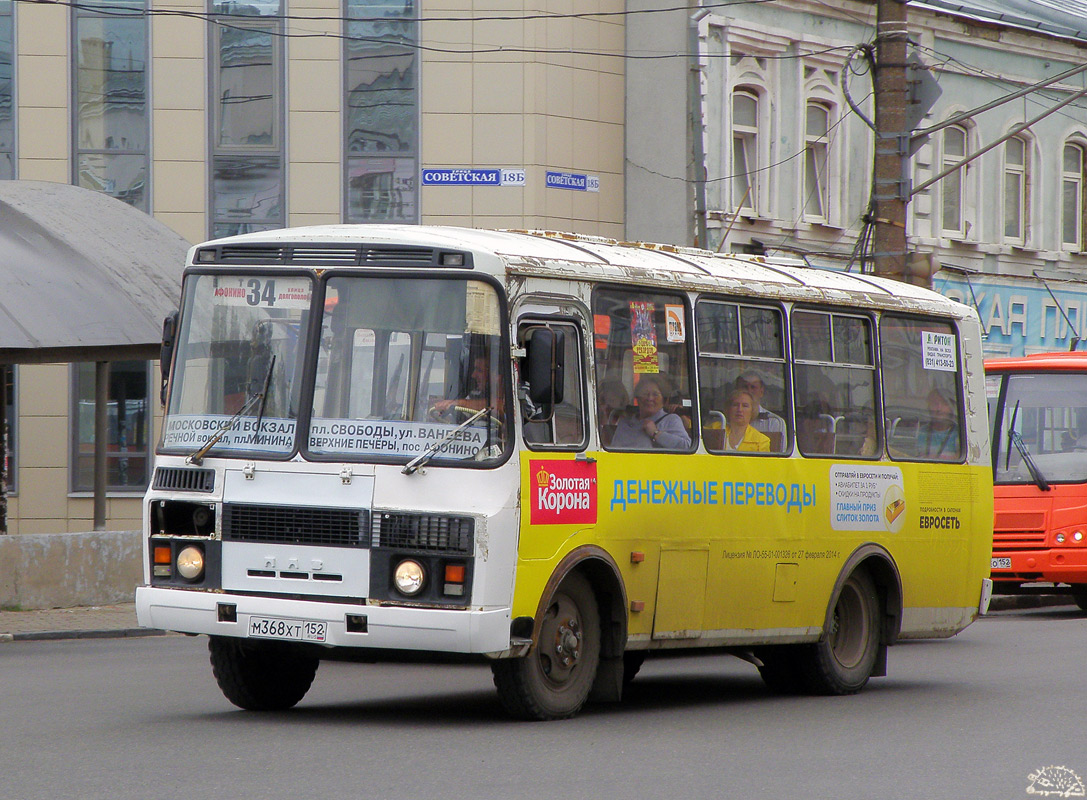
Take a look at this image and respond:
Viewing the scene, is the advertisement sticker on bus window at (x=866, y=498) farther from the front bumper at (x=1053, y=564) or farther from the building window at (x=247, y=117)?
the building window at (x=247, y=117)

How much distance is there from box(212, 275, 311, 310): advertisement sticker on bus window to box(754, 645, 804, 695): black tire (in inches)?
164

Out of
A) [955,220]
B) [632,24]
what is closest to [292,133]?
[632,24]

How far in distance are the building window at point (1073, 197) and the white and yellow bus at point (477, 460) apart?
2406cm

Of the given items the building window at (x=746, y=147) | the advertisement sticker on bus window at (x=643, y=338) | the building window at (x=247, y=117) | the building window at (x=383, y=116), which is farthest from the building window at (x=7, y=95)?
the advertisement sticker on bus window at (x=643, y=338)

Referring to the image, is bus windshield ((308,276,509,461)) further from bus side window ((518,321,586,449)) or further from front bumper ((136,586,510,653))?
front bumper ((136,586,510,653))

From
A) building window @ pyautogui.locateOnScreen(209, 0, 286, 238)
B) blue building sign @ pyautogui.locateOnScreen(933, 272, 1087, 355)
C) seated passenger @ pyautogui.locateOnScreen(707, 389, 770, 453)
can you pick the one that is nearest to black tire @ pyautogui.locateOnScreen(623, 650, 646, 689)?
seated passenger @ pyautogui.locateOnScreen(707, 389, 770, 453)

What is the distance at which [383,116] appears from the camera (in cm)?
2555

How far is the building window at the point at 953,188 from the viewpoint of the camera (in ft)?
103

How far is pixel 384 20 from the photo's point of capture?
2548 cm

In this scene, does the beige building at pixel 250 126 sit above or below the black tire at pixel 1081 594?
above

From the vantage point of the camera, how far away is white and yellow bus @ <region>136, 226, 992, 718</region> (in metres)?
9.14

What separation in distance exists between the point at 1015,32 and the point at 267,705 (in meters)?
25.4

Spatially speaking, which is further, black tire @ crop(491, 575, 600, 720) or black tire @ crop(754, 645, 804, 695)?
black tire @ crop(754, 645, 804, 695)

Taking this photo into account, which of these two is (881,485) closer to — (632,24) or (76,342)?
(76,342)
